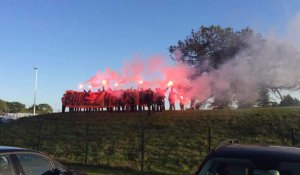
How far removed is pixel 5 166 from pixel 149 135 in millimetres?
16084

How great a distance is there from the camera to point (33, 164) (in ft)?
26.6

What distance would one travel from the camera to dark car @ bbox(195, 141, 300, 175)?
545 cm

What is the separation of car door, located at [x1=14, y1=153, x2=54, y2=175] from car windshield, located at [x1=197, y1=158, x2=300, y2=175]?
134 inches

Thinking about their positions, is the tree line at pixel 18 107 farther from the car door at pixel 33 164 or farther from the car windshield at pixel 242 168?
the car windshield at pixel 242 168

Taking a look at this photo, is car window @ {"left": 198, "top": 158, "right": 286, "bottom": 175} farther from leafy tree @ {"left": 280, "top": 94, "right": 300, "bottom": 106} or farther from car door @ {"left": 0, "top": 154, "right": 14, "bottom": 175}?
leafy tree @ {"left": 280, "top": 94, "right": 300, "bottom": 106}

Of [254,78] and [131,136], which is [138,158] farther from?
[254,78]

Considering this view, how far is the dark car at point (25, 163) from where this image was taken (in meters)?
7.43

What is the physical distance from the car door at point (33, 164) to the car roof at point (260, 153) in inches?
140

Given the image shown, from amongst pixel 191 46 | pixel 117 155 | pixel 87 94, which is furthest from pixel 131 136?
pixel 191 46

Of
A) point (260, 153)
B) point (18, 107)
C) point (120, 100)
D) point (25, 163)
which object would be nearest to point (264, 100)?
point (120, 100)

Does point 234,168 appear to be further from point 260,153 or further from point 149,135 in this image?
point 149,135

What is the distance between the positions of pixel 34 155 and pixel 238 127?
16785 millimetres

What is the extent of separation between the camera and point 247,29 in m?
49.1

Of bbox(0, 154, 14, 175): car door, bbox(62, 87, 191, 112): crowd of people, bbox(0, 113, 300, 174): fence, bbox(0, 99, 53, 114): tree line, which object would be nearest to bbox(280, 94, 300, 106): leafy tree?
bbox(62, 87, 191, 112): crowd of people
